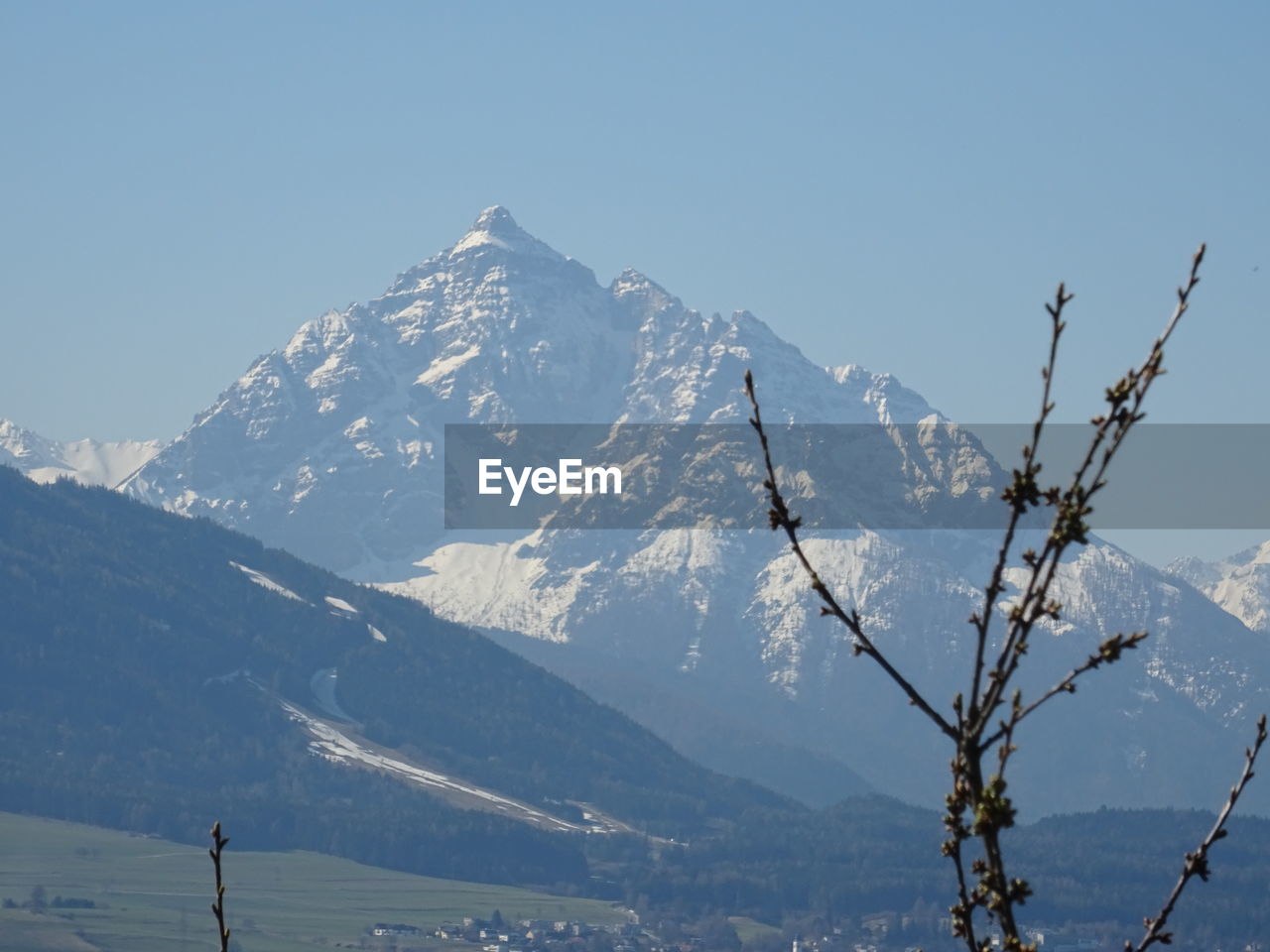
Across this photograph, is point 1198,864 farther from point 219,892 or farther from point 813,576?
point 219,892

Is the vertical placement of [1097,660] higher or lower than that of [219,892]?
higher

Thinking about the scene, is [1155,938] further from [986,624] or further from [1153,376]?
[1153,376]

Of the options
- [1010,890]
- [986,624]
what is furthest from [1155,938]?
[986,624]

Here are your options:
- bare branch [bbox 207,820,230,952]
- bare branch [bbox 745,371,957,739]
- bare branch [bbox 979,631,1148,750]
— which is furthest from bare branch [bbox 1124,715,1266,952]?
bare branch [bbox 207,820,230,952]

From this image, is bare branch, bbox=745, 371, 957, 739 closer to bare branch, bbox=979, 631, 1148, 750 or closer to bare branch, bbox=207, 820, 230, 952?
bare branch, bbox=979, 631, 1148, 750

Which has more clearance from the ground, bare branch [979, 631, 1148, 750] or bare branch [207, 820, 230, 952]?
bare branch [979, 631, 1148, 750]

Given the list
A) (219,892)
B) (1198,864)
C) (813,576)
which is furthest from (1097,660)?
(219,892)

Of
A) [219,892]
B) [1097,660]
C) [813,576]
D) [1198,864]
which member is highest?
[813,576]

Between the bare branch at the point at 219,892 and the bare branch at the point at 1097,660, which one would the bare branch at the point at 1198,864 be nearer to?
the bare branch at the point at 1097,660

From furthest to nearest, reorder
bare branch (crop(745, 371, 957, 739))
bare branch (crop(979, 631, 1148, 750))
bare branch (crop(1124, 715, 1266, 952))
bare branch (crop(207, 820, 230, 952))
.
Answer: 1. bare branch (crop(207, 820, 230, 952))
2. bare branch (crop(1124, 715, 1266, 952))
3. bare branch (crop(745, 371, 957, 739))
4. bare branch (crop(979, 631, 1148, 750))

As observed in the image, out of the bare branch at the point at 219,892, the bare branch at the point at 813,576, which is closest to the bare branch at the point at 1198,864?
the bare branch at the point at 813,576

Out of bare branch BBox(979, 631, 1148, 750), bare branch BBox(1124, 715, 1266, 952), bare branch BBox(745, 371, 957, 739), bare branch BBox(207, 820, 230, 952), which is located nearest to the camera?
bare branch BBox(979, 631, 1148, 750)
